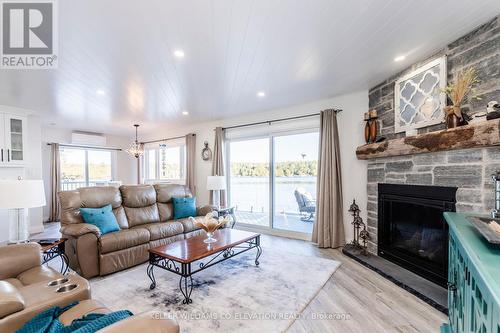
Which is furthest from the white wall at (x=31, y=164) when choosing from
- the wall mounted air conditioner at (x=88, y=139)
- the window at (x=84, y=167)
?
the window at (x=84, y=167)

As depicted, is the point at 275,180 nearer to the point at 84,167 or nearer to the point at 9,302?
the point at 9,302

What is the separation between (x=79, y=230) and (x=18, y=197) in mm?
759

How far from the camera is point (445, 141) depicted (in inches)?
88.3

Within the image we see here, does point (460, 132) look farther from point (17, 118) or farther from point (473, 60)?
point (17, 118)

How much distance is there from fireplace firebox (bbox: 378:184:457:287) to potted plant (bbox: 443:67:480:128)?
663 mm

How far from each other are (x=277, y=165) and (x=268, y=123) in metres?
0.88

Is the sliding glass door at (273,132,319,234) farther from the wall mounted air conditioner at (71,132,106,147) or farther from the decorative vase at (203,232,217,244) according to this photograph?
the wall mounted air conditioner at (71,132,106,147)

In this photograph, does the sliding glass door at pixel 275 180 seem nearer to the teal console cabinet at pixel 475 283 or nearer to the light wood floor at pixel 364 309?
the light wood floor at pixel 364 309

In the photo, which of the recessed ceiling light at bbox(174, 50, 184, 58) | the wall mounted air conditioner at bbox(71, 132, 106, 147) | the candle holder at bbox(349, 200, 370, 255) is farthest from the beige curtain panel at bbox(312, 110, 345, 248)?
the wall mounted air conditioner at bbox(71, 132, 106, 147)

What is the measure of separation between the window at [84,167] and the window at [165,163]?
3.94 feet

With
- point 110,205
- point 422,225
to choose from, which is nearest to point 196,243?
point 110,205

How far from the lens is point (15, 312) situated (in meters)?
1.22

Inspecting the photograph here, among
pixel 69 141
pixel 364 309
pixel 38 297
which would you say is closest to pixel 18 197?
pixel 38 297

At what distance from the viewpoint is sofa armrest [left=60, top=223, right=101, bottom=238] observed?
2.80 m
